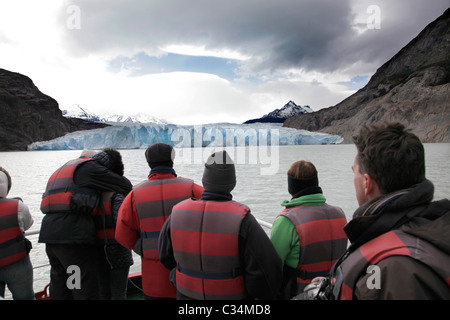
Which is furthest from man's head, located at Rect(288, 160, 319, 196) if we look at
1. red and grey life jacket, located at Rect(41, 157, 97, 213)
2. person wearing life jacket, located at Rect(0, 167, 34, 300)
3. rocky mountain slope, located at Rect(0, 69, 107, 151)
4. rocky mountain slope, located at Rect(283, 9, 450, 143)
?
rocky mountain slope, located at Rect(0, 69, 107, 151)

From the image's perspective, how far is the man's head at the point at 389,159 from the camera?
1.01 meters

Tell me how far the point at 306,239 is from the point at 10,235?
80.7 inches

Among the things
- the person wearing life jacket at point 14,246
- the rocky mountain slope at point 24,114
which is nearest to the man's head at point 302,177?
→ the person wearing life jacket at point 14,246

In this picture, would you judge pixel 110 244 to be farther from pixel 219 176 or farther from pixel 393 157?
pixel 393 157

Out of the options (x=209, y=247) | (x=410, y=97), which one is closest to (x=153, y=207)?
(x=209, y=247)

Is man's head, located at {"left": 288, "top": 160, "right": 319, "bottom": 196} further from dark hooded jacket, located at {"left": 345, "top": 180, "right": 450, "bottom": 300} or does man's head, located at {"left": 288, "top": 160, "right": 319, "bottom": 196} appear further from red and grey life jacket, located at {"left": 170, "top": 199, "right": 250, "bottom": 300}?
dark hooded jacket, located at {"left": 345, "top": 180, "right": 450, "bottom": 300}

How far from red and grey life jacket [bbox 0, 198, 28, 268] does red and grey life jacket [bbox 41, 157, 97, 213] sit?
215 millimetres

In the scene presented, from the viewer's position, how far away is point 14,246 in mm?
2168

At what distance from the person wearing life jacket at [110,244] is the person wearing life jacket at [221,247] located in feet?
2.79

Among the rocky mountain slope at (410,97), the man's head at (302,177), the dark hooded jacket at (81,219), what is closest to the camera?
the man's head at (302,177)

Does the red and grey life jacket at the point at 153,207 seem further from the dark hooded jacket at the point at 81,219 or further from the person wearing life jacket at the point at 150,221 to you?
the dark hooded jacket at the point at 81,219

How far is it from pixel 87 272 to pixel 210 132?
175 feet
